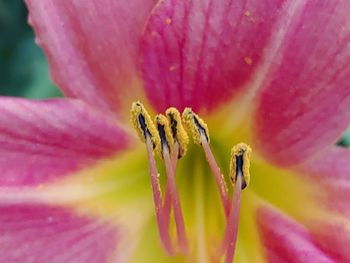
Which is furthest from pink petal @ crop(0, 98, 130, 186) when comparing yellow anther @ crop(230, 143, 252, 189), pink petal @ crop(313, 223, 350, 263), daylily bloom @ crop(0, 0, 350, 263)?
pink petal @ crop(313, 223, 350, 263)

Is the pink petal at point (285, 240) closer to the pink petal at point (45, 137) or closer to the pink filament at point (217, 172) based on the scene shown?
the pink filament at point (217, 172)

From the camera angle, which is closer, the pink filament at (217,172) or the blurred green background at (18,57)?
the pink filament at (217,172)

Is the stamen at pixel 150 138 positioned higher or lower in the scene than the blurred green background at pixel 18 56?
lower

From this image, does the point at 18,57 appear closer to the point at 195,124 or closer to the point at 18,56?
the point at 18,56

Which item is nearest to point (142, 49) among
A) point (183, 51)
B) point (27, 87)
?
point (183, 51)

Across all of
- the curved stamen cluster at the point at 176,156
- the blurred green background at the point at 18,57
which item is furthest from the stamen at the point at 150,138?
the blurred green background at the point at 18,57

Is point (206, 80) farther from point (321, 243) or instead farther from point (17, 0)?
point (17, 0)

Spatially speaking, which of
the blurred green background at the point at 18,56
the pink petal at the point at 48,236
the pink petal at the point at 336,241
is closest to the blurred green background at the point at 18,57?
the blurred green background at the point at 18,56

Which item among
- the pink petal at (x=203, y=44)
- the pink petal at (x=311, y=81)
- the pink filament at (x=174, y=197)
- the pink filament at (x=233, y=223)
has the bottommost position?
the pink filament at (x=233, y=223)
